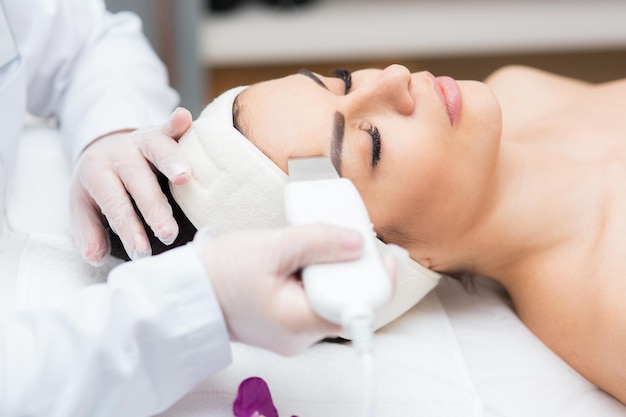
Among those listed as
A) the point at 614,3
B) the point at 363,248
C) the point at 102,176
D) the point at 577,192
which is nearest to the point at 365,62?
the point at 614,3

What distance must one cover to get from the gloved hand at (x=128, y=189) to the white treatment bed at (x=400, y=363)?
0.07 meters

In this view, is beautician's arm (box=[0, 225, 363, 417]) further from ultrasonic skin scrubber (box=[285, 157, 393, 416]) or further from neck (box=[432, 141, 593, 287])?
neck (box=[432, 141, 593, 287])

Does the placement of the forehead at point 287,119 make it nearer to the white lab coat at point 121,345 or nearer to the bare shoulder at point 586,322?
the white lab coat at point 121,345

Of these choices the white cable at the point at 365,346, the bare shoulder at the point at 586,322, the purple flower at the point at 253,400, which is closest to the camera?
the white cable at the point at 365,346

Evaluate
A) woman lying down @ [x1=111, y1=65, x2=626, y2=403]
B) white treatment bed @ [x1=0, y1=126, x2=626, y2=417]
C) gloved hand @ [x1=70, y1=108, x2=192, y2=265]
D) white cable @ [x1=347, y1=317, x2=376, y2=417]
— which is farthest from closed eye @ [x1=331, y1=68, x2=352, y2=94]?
white cable @ [x1=347, y1=317, x2=376, y2=417]

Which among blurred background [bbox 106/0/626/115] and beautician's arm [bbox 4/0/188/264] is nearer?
beautician's arm [bbox 4/0/188/264]

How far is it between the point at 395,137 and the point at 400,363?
328 millimetres

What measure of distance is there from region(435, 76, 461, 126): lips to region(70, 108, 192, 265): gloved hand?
0.37m

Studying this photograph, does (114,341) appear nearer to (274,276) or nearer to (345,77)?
(274,276)

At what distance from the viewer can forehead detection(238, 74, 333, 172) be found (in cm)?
96

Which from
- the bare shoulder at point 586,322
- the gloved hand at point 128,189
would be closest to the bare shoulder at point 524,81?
the bare shoulder at point 586,322

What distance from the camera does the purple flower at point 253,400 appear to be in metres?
0.88

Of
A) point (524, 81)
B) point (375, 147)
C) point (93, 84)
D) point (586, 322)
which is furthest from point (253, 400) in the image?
point (524, 81)

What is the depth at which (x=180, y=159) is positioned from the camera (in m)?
0.98
